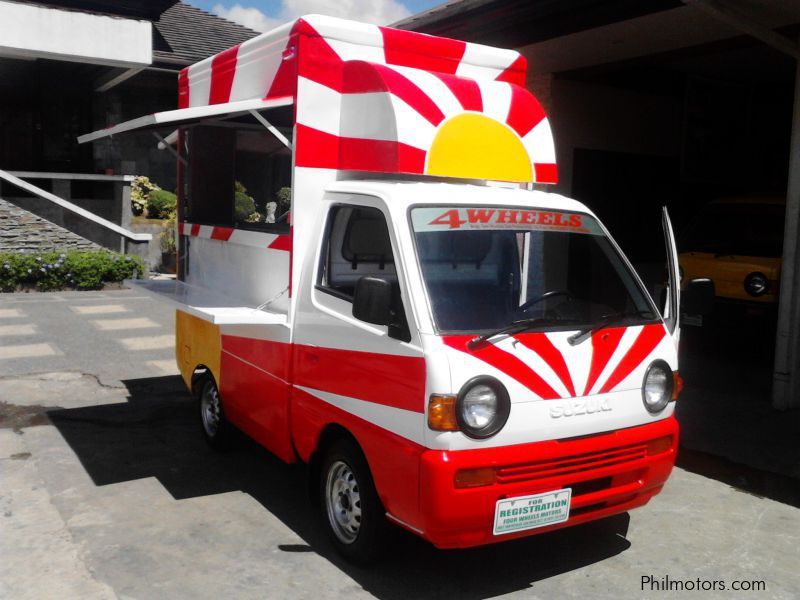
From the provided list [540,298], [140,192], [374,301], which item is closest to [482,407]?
[374,301]

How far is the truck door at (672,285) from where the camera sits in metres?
4.21

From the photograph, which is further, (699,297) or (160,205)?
(160,205)

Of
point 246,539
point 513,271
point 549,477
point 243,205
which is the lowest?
point 246,539

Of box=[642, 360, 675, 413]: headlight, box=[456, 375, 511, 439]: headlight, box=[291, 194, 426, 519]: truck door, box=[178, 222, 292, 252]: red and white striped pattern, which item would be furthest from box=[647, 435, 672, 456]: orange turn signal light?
box=[178, 222, 292, 252]: red and white striped pattern

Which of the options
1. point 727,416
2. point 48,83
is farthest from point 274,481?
point 48,83

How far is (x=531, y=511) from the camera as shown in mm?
3740

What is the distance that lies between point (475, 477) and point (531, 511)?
35 centimetres

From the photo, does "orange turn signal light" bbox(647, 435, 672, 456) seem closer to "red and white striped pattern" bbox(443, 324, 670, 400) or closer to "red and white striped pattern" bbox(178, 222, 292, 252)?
"red and white striped pattern" bbox(443, 324, 670, 400)

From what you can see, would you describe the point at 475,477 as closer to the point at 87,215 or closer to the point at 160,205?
the point at 87,215

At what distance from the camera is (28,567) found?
4.12 meters

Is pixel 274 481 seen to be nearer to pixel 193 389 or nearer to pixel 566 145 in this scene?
pixel 193 389

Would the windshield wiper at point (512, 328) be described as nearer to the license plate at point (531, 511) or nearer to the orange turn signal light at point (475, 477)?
the orange turn signal light at point (475, 477)

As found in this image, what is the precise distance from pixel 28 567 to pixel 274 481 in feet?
5.59

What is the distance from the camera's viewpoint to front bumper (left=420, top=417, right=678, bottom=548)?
11.7 feet
